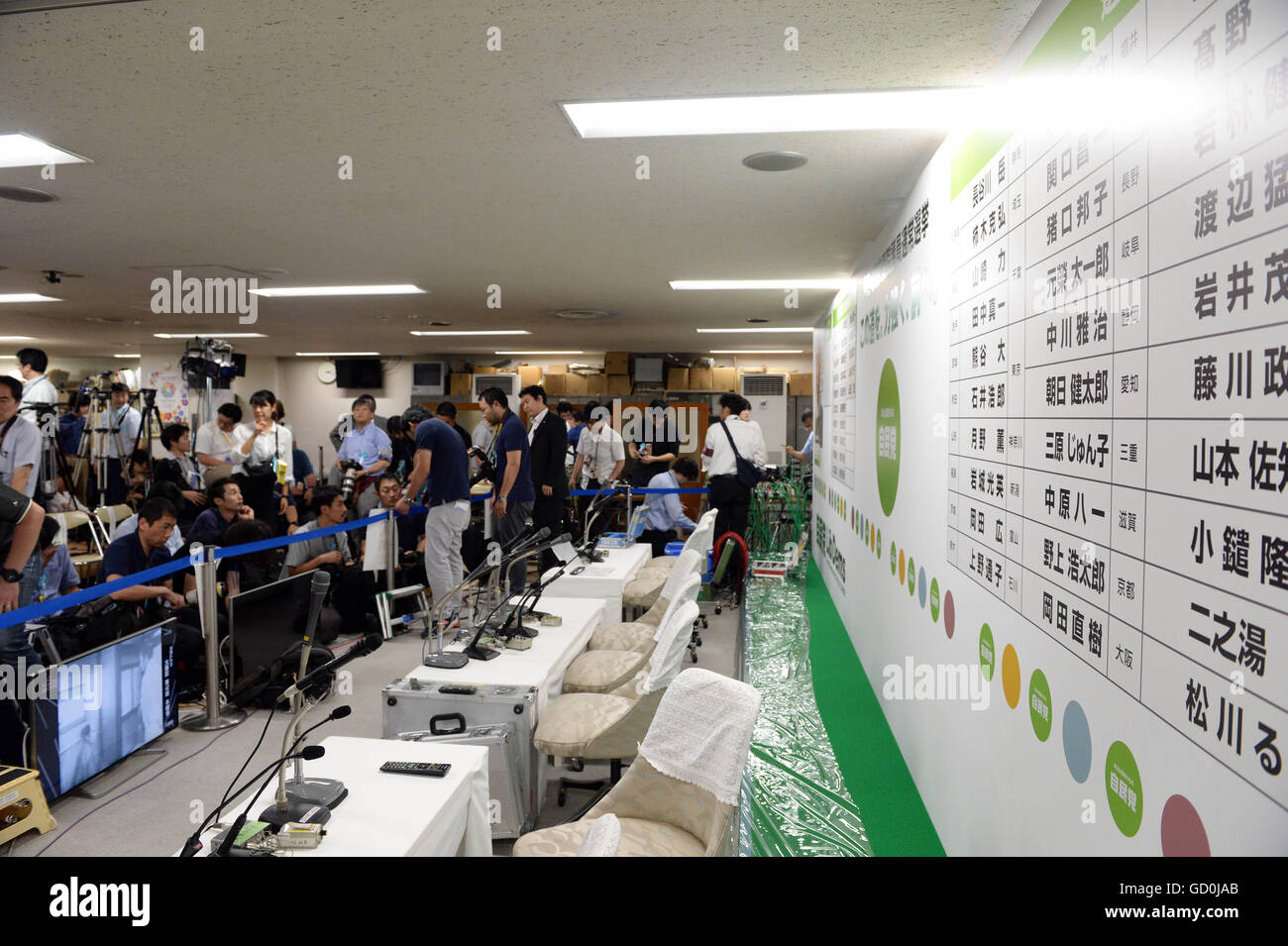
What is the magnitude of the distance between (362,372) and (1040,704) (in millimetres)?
12807

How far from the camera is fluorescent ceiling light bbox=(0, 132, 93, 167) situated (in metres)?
2.87

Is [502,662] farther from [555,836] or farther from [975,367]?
[975,367]

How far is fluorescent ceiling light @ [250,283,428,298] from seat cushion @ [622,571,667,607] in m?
2.82

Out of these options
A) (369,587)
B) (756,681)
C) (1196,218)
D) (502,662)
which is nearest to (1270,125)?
(1196,218)

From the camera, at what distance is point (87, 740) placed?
3.22m

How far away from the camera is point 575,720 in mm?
2951

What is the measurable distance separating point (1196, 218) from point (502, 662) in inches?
103

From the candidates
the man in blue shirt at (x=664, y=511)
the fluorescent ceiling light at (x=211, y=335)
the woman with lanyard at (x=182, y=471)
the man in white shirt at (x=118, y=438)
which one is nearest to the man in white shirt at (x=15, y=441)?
the woman with lanyard at (x=182, y=471)

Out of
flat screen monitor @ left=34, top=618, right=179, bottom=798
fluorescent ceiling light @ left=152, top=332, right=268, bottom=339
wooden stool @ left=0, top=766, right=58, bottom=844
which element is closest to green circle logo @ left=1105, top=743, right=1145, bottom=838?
wooden stool @ left=0, top=766, right=58, bottom=844

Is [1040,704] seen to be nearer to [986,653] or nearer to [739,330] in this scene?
[986,653]

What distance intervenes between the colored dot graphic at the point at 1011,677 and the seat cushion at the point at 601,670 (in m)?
1.64

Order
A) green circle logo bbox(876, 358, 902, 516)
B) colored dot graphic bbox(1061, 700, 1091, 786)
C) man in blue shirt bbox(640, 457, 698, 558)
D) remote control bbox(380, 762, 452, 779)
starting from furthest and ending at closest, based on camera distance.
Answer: man in blue shirt bbox(640, 457, 698, 558) → green circle logo bbox(876, 358, 902, 516) → remote control bbox(380, 762, 452, 779) → colored dot graphic bbox(1061, 700, 1091, 786)

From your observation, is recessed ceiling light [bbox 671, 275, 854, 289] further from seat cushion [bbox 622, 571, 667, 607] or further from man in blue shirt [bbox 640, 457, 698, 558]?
seat cushion [bbox 622, 571, 667, 607]

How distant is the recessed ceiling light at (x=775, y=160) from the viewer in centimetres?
296
